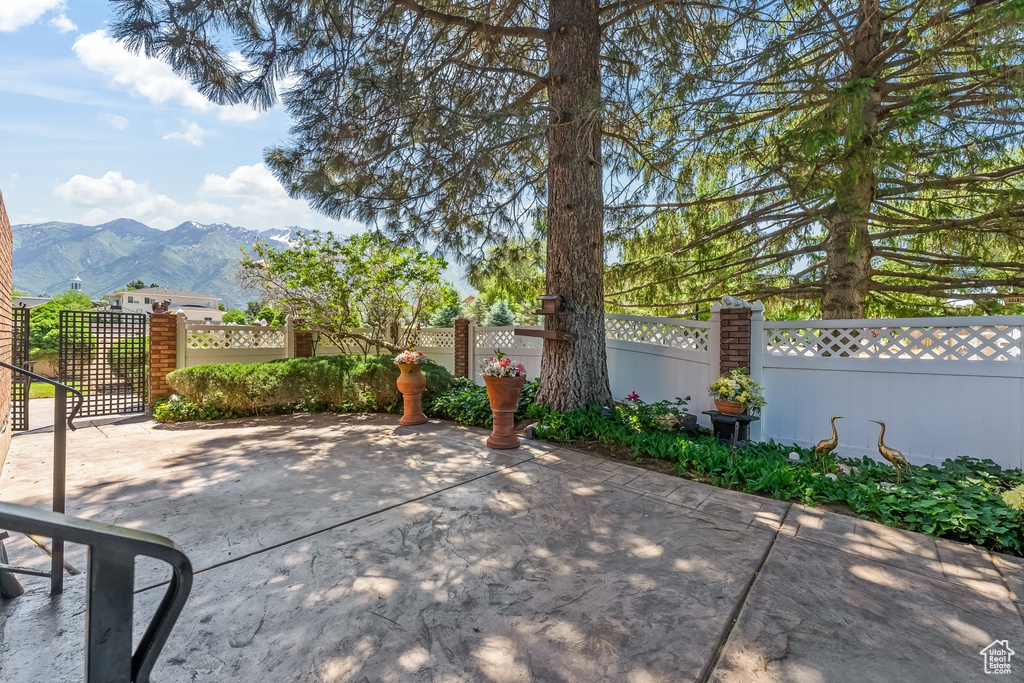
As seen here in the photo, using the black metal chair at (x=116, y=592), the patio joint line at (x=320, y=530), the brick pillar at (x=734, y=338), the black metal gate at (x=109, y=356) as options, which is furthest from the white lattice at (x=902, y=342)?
the black metal gate at (x=109, y=356)

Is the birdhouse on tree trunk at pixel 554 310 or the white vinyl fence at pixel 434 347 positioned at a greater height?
the birdhouse on tree trunk at pixel 554 310

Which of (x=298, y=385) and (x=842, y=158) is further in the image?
(x=298, y=385)

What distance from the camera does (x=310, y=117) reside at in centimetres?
550

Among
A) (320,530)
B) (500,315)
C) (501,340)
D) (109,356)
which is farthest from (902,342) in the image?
(500,315)

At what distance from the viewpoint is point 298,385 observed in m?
7.02

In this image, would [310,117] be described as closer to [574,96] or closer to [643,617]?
[574,96]

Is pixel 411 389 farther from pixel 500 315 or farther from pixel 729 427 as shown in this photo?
pixel 500 315

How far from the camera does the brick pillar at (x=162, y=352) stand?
736 centimetres

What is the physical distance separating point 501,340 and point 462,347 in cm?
92

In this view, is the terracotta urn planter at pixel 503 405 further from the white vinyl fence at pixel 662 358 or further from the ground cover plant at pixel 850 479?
the white vinyl fence at pixel 662 358

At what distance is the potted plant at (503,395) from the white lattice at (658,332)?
1.80 metres

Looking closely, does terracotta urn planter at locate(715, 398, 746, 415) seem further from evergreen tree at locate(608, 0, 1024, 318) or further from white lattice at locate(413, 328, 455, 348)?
white lattice at locate(413, 328, 455, 348)
